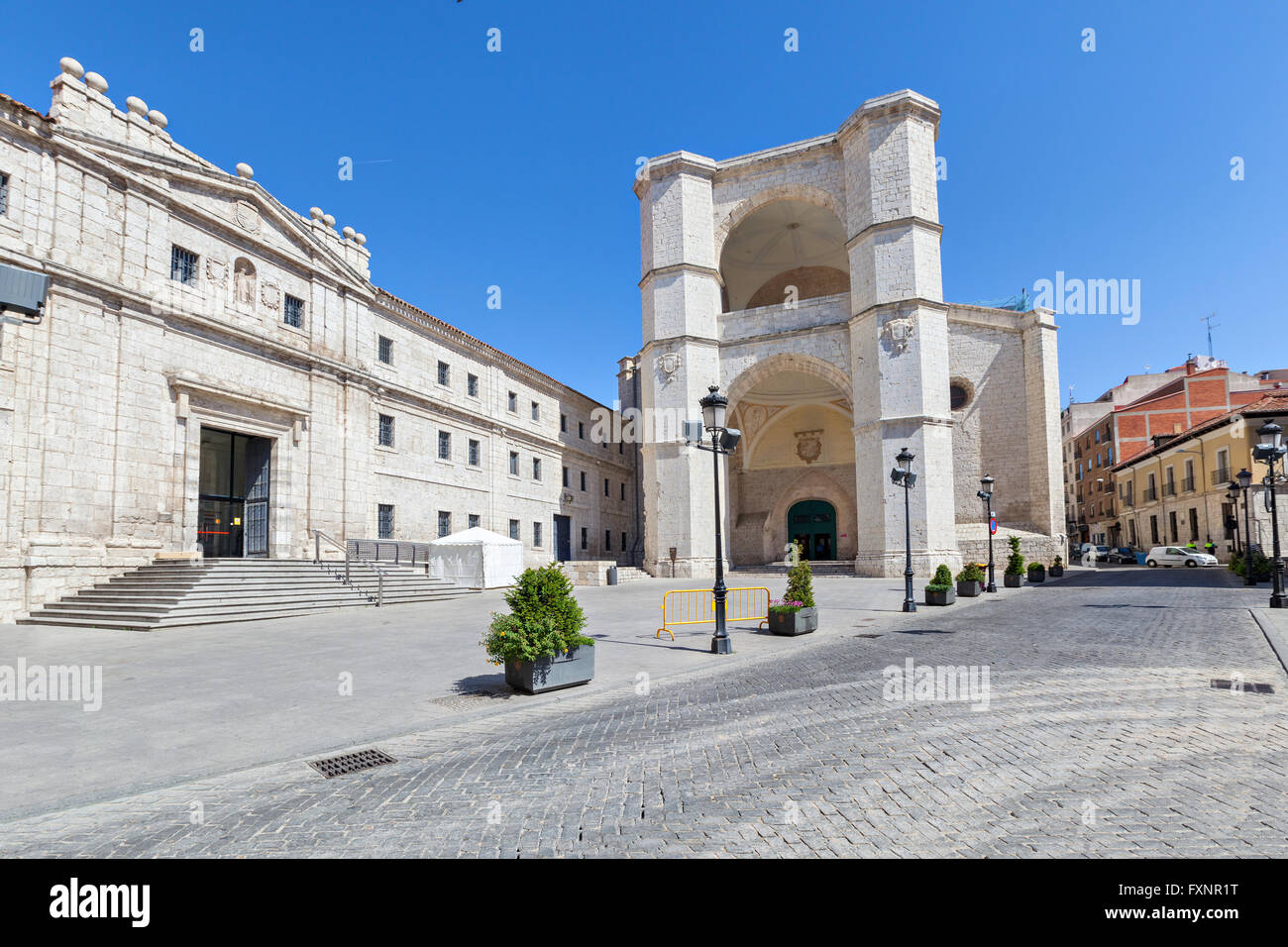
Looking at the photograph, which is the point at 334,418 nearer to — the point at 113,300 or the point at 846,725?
the point at 113,300

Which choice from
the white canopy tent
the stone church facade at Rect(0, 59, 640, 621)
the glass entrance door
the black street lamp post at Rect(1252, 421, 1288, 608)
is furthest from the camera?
the white canopy tent

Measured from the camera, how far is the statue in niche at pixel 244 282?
64.7 ft

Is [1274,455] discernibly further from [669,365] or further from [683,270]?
[683,270]

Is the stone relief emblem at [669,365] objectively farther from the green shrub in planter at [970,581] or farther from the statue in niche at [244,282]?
the statue in niche at [244,282]

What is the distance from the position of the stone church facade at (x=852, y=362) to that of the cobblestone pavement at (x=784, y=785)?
874 inches

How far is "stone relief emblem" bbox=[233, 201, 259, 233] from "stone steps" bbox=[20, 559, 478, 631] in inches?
405

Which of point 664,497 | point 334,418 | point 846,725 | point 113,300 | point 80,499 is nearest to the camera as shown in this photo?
point 846,725

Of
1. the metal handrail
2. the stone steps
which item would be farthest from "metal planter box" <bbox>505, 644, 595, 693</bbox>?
the metal handrail

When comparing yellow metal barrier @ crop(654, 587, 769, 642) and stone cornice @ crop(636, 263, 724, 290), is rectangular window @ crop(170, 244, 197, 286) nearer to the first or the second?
yellow metal barrier @ crop(654, 587, 769, 642)

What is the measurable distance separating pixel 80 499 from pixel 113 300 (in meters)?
4.99

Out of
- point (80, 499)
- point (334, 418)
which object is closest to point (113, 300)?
point (80, 499)

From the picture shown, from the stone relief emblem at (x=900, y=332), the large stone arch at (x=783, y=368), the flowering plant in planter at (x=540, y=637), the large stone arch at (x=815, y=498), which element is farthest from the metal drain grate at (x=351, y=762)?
the large stone arch at (x=815, y=498)

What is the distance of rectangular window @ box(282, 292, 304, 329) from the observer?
70.1 feet
